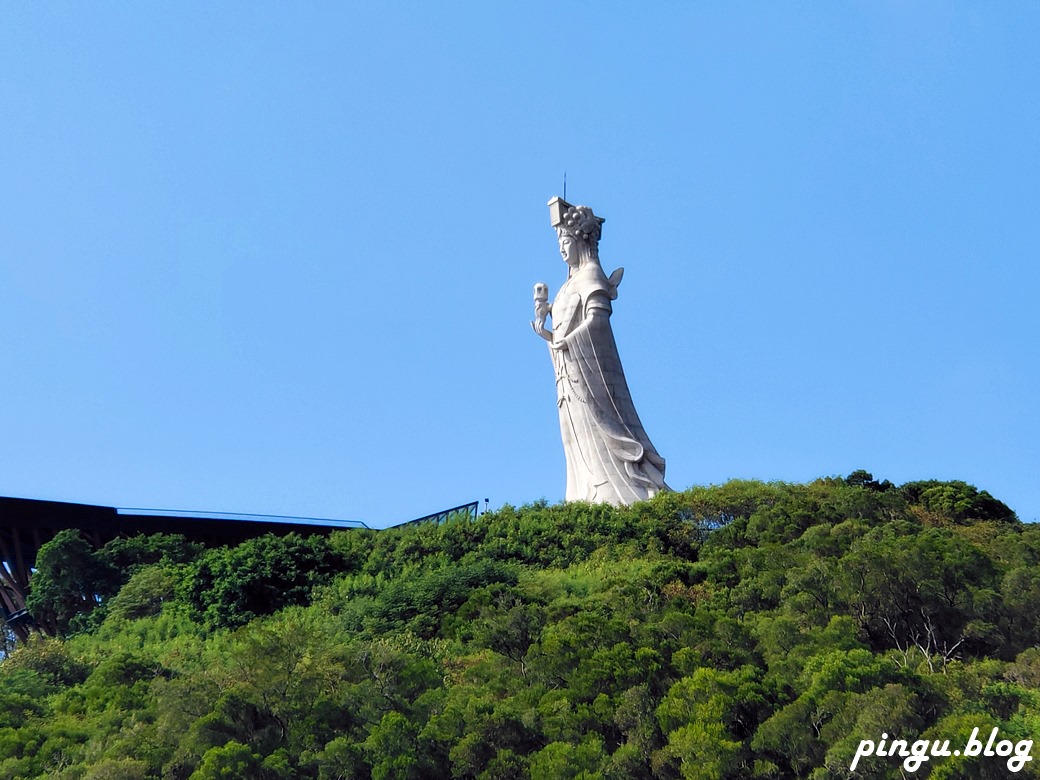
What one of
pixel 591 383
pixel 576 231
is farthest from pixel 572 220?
pixel 591 383

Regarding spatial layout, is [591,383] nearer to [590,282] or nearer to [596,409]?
[596,409]

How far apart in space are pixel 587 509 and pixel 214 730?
36.9 ft

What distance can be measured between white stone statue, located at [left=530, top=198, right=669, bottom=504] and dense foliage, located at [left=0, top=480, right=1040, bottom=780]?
4.10ft

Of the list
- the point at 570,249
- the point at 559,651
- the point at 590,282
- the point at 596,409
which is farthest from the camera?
the point at 570,249

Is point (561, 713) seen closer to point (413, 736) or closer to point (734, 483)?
point (413, 736)

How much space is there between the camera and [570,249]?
1102 inches

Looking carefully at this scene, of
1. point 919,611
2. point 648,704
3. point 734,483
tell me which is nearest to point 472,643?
point 648,704

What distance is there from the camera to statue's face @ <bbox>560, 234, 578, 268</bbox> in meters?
27.9

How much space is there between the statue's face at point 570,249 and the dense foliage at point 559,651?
5.23m

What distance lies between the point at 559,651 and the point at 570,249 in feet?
43.2

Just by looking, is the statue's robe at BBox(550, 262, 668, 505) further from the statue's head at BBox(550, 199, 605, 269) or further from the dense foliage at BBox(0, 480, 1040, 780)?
the dense foliage at BBox(0, 480, 1040, 780)

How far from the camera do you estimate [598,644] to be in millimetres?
16250

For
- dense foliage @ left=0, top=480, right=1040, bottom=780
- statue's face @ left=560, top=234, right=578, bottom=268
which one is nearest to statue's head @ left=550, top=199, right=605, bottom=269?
statue's face @ left=560, top=234, right=578, bottom=268

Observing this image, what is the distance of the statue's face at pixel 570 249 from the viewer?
27938mm
